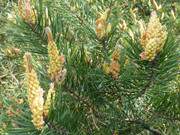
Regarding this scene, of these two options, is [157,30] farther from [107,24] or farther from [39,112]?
[39,112]

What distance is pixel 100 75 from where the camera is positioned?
3.99 ft

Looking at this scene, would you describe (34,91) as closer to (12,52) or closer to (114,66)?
(114,66)

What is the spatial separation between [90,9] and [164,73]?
0.55 metres

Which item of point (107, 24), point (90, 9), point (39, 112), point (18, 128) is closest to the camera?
point (39, 112)

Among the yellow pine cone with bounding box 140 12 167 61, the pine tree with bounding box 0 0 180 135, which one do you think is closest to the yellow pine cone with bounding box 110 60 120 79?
the pine tree with bounding box 0 0 180 135

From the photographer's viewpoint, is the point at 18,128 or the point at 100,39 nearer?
the point at 18,128

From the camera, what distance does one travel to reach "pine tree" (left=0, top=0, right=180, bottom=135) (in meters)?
1.10

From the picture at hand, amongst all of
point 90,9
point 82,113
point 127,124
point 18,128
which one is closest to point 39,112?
point 18,128

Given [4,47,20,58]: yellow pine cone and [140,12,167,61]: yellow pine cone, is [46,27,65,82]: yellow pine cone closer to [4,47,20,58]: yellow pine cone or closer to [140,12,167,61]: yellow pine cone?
[140,12,167,61]: yellow pine cone

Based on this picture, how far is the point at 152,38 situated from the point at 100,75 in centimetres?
21

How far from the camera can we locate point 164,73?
117cm

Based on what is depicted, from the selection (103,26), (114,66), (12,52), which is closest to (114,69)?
(114,66)

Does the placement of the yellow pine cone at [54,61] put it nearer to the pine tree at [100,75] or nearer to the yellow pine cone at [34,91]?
the pine tree at [100,75]

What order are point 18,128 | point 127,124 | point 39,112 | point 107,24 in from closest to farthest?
point 39,112 < point 18,128 < point 107,24 < point 127,124
